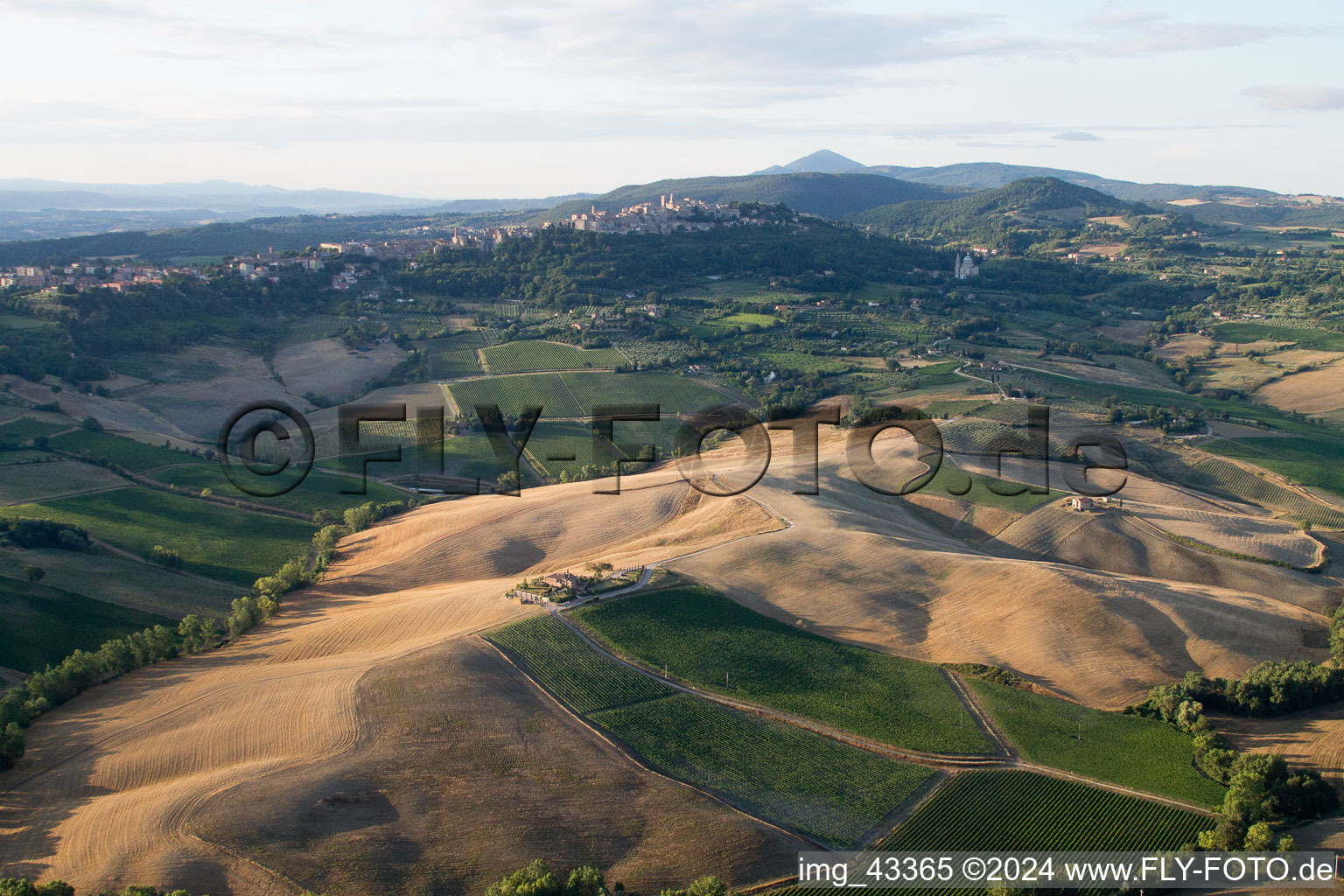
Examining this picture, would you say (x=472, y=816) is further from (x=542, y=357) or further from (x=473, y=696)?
(x=542, y=357)

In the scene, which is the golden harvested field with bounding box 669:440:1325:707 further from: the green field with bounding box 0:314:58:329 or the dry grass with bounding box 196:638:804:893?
the green field with bounding box 0:314:58:329

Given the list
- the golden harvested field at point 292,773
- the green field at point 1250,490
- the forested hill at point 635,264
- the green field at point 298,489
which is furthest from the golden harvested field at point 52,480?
the green field at point 1250,490

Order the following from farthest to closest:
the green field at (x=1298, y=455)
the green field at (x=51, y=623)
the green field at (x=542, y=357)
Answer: the green field at (x=542, y=357), the green field at (x=1298, y=455), the green field at (x=51, y=623)

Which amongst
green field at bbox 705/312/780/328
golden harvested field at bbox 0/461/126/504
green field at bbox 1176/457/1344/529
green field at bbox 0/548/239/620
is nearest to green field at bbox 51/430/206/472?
golden harvested field at bbox 0/461/126/504

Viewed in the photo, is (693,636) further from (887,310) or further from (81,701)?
(887,310)

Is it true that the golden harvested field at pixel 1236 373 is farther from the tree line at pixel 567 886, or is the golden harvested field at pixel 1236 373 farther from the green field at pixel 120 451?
the green field at pixel 120 451
